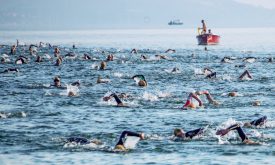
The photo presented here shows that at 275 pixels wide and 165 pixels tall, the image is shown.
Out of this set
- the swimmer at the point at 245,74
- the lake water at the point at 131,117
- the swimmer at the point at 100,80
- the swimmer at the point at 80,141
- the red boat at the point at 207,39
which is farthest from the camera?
the red boat at the point at 207,39

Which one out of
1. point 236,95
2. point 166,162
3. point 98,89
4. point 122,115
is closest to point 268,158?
point 166,162

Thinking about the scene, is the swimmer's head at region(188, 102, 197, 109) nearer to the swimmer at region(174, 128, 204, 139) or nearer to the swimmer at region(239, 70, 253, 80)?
the swimmer at region(174, 128, 204, 139)

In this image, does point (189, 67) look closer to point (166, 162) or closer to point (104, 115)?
point (104, 115)

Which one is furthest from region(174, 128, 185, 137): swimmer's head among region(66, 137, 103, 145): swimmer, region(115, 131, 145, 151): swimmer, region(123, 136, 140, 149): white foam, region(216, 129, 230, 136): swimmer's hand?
region(66, 137, 103, 145): swimmer

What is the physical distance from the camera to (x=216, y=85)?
165ft

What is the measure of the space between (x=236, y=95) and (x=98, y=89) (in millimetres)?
9363

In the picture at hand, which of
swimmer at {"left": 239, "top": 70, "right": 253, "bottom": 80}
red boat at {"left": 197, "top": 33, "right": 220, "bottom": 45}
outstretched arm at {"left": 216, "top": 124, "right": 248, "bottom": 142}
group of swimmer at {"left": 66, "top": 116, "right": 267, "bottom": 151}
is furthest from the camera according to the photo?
red boat at {"left": 197, "top": 33, "right": 220, "bottom": 45}

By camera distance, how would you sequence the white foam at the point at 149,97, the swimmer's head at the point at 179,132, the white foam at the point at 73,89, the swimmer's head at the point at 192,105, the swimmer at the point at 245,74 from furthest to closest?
the swimmer at the point at 245,74
the white foam at the point at 73,89
the white foam at the point at 149,97
the swimmer's head at the point at 192,105
the swimmer's head at the point at 179,132

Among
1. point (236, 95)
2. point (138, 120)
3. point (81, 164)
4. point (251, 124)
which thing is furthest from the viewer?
point (236, 95)

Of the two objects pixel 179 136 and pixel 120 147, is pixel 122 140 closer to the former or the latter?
pixel 120 147

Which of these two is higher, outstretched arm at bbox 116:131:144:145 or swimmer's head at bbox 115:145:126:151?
outstretched arm at bbox 116:131:144:145

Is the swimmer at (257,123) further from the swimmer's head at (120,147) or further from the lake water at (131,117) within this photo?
the swimmer's head at (120,147)

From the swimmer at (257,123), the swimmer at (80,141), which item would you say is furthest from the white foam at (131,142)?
the swimmer at (257,123)

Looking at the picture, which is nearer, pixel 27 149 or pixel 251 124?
pixel 27 149
